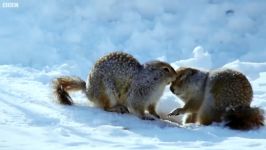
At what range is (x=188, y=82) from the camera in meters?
8.73

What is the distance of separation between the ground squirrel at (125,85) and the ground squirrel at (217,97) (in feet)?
0.74

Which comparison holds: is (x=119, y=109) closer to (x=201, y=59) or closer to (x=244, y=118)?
(x=244, y=118)

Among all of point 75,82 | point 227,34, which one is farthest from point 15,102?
point 227,34

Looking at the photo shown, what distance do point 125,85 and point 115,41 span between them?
588cm

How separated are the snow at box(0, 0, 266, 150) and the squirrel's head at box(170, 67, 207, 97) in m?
0.54

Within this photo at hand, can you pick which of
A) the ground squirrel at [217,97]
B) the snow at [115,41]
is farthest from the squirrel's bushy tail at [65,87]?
the ground squirrel at [217,97]

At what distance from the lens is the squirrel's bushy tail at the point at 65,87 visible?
896 cm

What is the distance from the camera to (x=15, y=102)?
8750mm

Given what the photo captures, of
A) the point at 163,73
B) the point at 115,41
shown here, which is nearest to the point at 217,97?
the point at 163,73

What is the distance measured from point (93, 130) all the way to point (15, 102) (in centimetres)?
146

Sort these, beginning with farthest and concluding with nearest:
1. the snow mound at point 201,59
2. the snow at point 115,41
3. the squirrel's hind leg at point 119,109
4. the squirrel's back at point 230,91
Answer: the snow mound at point 201,59 < the snow at point 115,41 < the squirrel's hind leg at point 119,109 < the squirrel's back at point 230,91

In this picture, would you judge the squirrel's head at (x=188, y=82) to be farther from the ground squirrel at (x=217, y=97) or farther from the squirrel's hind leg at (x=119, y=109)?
the squirrel's hind leg at (x=119, y=109)

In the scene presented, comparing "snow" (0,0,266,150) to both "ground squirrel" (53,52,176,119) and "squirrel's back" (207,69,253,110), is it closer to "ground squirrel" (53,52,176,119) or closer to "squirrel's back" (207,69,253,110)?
"ground squirrel" (53,52,176,119)

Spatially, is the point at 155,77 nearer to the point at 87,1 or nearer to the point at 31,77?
the point at 31,77
